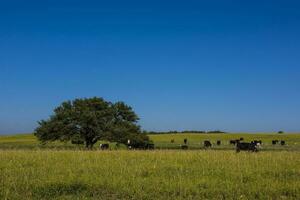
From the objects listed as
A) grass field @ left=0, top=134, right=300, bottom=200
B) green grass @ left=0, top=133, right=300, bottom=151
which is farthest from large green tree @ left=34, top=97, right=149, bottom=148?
grass field @ left=0, top=134, right=300, bottom=200

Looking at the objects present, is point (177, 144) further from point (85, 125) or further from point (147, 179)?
point (147, 179)

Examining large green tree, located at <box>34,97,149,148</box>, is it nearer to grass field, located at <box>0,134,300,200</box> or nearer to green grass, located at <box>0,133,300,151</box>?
green grass, located at <box>0,133,300,151</box>

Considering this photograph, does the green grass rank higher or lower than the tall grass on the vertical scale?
higher

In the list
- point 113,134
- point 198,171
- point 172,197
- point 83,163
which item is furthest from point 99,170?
point 113,134

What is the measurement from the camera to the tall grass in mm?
12719

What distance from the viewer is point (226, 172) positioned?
1603 centimetres

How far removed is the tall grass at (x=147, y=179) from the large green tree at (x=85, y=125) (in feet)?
111

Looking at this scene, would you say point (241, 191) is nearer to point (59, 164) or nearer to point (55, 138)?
point (59, 164)

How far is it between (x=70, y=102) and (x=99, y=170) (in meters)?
41.0

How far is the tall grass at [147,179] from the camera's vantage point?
12.7m

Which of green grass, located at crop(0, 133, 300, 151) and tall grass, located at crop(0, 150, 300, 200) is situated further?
green grass, located at crop(0, 133, 300, 151)

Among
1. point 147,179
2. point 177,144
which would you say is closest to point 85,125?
point 177,144

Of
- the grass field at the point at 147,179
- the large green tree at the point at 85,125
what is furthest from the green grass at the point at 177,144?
Result: the grass field at the point at 147,179

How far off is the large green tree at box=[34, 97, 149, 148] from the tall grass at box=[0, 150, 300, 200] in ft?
111
